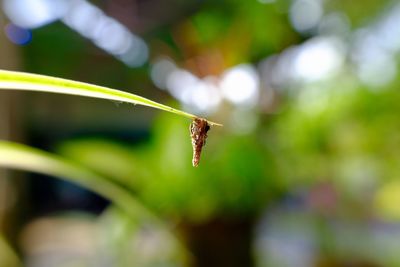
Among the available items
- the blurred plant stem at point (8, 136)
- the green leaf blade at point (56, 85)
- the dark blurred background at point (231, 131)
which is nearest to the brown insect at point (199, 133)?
the green leaf blade at point (56, 85)

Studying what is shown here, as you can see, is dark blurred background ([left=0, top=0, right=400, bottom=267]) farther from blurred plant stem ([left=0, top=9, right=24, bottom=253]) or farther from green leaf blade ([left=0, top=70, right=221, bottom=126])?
green leaf blade ([left=0, top=70, right=221, bottom=126])

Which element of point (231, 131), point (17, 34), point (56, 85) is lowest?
point (56, 85)

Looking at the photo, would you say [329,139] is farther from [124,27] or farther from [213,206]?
[124,27]

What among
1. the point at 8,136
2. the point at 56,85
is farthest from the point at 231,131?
the point at 56,85

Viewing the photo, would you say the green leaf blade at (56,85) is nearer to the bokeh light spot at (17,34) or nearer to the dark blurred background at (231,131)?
the dark blurred background at (231,131)

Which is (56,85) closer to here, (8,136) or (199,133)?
(199,133)

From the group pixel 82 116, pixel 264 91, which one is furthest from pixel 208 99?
pixel 82 116

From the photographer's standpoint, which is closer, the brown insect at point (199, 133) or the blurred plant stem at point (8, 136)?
the brown insect at point (199, 133)

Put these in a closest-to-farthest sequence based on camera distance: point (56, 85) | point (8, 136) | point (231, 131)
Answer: point (56, 85), point (231, 131), point (8, 136)
